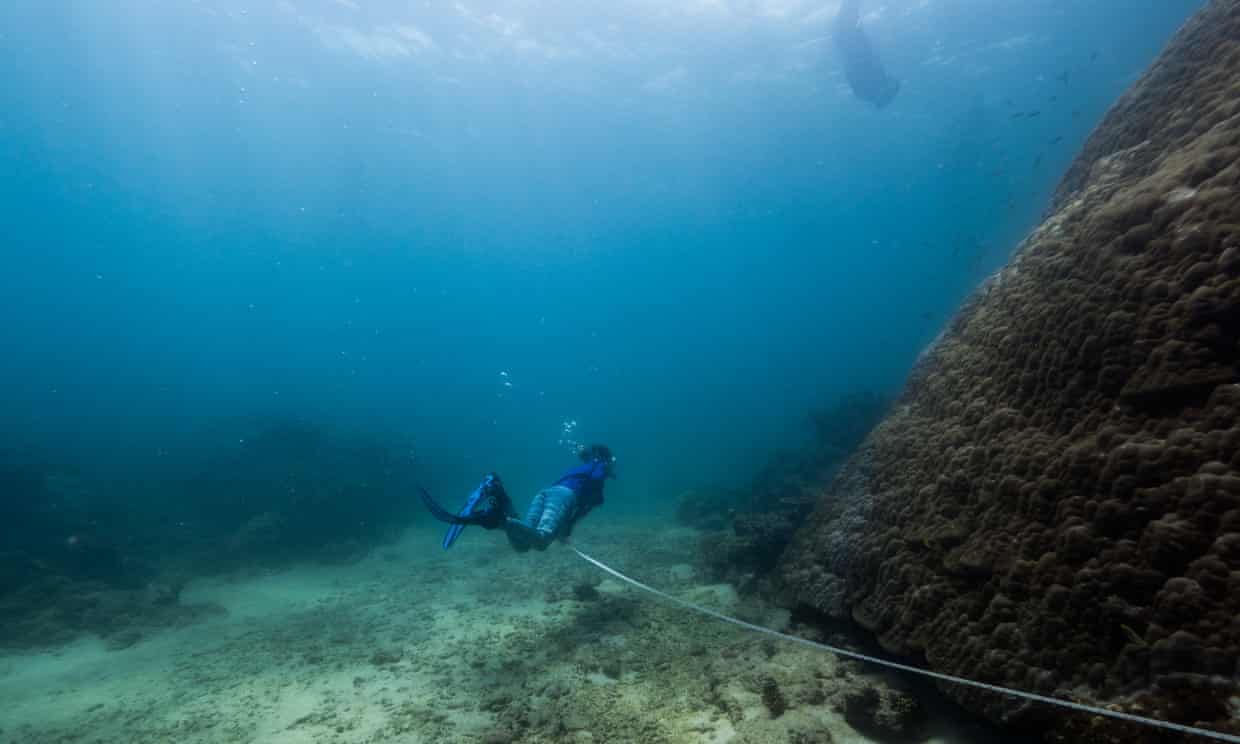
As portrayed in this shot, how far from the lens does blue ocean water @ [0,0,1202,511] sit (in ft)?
92.5

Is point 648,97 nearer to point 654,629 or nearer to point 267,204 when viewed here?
point 654,629

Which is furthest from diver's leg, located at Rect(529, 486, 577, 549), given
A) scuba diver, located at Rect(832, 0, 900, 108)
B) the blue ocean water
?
scuba diver, located at Rect(832, 0, 900, 108)

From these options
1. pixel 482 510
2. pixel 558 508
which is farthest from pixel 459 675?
pixel 558 508

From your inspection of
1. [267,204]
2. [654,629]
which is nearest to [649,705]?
[654,629]

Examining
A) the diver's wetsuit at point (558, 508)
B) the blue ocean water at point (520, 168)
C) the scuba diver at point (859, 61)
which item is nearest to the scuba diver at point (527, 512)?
the diver's wetsuit at point (558, 508)

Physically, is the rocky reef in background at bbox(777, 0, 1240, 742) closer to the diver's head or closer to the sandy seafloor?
the sandy seafloor

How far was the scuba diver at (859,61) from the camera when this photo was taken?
25.9 m

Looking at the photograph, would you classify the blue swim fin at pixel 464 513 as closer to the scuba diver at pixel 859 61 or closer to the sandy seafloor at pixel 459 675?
the sandy seafloor at pixel 459 675

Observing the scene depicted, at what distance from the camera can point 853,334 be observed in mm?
136375

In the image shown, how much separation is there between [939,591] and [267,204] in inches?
3037

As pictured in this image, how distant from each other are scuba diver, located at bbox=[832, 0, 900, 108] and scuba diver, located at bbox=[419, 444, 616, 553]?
28.1m

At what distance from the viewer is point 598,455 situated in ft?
Answer: 34.2

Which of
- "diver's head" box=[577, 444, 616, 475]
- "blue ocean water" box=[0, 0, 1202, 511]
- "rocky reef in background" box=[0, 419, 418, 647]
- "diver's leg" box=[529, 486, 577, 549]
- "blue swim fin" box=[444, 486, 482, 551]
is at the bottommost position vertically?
"rocky reef in background" box=[0, 419, 418, 647]

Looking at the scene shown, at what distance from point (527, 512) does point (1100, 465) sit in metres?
6.91
